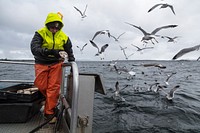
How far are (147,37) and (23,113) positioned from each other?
806 centimetres

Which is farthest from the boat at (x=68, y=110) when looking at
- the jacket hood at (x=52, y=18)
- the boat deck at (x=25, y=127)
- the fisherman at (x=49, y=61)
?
the jacket hood at (x=52, y=18)

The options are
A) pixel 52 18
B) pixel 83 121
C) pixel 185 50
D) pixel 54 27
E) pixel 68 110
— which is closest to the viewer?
pixel 83 121

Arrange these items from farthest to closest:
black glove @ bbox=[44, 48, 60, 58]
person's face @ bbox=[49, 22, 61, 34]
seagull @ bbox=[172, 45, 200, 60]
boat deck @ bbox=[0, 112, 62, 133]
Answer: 1. seagull @ bbox=[172, 45, 200, 60]
2. person's face @ bbox=[49, 22, 61, 34]
3. black glove @ bbox=[44, 48, 60, 58]
4. boat deck @ bbox=[0, 112, 62, 133]

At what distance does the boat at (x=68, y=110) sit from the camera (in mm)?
2633

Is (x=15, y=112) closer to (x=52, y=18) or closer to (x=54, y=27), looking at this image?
(x=54, y=27)

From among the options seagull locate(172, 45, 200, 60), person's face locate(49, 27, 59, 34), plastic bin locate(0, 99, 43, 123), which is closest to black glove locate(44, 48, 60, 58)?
person's face locate(49, 27, 59, 34)

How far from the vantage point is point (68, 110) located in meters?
3.21

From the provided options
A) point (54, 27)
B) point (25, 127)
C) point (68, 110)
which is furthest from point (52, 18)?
point (25, 127)

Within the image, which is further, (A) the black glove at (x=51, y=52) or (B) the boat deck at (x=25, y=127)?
(A) the black glove at (x=51, y=52)

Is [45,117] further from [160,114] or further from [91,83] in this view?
[160,114]

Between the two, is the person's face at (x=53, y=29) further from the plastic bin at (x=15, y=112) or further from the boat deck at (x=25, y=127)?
the boat deck at (x=25, y=127)

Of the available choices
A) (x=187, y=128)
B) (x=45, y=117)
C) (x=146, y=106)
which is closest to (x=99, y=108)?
(x=146, y=106)

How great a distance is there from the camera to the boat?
263 cm

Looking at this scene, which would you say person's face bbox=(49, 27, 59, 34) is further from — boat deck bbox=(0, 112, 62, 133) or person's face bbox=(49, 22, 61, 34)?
boat deck bbox=(0, 112, 62, 133)
